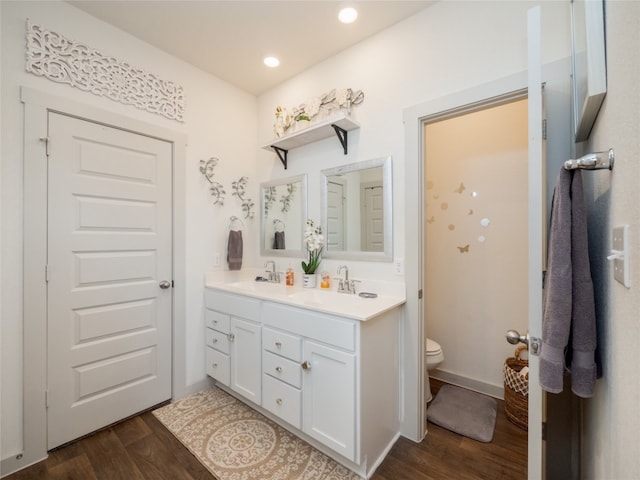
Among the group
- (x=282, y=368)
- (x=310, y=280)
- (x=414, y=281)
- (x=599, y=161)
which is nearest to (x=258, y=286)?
(x=310, y=280)

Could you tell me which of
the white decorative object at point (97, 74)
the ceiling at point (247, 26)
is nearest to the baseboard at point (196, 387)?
the white decorative object at point (97, 74)

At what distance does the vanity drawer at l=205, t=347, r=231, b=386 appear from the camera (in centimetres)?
220

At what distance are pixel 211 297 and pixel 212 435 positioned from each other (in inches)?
38.7

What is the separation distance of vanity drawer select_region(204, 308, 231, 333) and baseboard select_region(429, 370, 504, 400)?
6.44 feet

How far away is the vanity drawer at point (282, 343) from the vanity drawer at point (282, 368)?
4cm

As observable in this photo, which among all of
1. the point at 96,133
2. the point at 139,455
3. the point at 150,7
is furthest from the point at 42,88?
the point at 139,455

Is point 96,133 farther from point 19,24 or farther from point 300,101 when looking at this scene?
point 300,101

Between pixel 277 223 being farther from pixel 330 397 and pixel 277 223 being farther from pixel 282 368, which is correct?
pixel 330 397

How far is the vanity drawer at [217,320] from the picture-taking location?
2.21 m

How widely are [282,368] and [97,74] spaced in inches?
90.6

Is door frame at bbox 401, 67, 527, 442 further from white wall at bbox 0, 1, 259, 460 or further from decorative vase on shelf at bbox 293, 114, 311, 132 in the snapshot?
white wall at bbox 0, 1, 259, 460

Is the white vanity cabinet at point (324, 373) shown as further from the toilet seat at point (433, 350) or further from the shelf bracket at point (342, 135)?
the shelf bracket at point (342, 135)

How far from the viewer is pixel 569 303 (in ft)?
2.72

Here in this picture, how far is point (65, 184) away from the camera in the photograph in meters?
1.75
